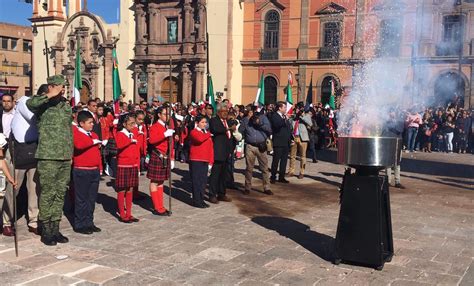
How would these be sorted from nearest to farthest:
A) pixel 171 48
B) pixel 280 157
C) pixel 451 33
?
pixel 280 157, pixel 451 33, pixel 171 48

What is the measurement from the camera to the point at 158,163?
7930mm

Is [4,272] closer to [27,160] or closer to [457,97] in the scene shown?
[27,160]

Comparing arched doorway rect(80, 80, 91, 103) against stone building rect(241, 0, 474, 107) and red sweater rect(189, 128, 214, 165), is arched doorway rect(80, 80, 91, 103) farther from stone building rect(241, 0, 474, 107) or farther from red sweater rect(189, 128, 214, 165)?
red sweater rect(189, 128, 214, 165)

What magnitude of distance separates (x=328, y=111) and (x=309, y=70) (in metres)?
10.5

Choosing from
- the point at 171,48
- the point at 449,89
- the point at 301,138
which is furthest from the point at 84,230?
the point at 171,48

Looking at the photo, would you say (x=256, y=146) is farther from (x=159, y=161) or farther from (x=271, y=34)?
(x=271, y=34)

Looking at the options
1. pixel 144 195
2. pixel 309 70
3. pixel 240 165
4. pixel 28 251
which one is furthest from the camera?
pixel 309 70

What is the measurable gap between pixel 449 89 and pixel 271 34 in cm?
1176

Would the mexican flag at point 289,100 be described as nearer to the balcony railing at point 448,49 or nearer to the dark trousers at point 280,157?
the dark trousers at point 280,157

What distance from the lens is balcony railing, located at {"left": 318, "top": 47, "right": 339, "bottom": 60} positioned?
29719 millimetres

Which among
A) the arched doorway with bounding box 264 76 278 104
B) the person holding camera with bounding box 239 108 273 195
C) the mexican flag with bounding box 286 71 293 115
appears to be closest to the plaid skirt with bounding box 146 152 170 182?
the person holding camera with bounding box 239 108 273 195

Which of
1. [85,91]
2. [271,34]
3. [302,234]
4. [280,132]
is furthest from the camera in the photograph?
[85,91]

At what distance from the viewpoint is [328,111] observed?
21.0 m

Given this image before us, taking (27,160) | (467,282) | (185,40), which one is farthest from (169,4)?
(467,282)
